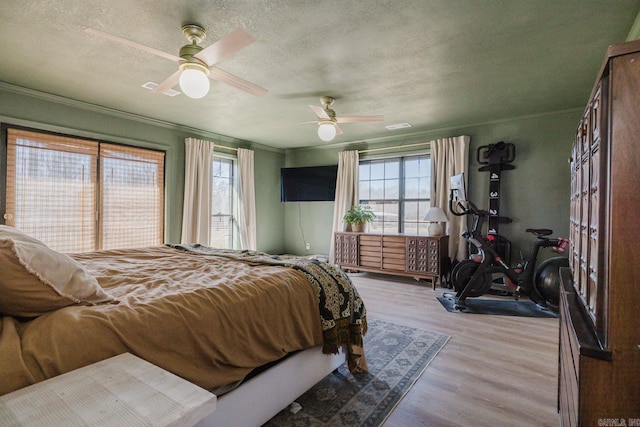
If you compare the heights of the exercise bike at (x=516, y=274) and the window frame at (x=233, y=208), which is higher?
the window frame at (x=233, y=208)

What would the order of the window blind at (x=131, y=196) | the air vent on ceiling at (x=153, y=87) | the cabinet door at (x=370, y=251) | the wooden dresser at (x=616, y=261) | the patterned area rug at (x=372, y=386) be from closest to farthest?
the wooden dresser at (x=616, y=261)
the patterned area rug at (x=372, y=386)
the air vent on ceiling at (x=153, y=87)
the window blind at (x=131, y=196)
the cabinet door at (x=370, y=251)

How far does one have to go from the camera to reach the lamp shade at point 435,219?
185 inches

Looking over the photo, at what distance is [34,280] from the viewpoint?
110 cm

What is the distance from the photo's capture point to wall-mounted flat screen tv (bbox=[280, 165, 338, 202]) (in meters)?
6.12

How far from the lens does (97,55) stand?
268 cm

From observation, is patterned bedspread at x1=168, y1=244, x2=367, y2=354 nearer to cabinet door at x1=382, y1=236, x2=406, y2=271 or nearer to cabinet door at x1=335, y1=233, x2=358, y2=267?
cabinet door at x1=382, y1=236, x2=406, y2=271

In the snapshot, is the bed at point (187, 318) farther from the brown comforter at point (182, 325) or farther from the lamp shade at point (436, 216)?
the lamp shade at point (436, 216)

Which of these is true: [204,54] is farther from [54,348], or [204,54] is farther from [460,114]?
[460,114]

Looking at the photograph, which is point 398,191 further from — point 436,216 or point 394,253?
point 394,253

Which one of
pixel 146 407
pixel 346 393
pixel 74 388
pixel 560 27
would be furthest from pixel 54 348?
pixel 560 27

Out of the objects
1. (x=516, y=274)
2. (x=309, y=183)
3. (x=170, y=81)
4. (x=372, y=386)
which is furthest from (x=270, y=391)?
(x=309, y=183)

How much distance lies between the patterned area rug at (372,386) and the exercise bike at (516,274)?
3.97 ft

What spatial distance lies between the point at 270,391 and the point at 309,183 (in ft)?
16.0

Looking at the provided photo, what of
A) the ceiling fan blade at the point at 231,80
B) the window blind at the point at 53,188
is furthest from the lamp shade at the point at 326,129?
the window blind at the point at 53,188
